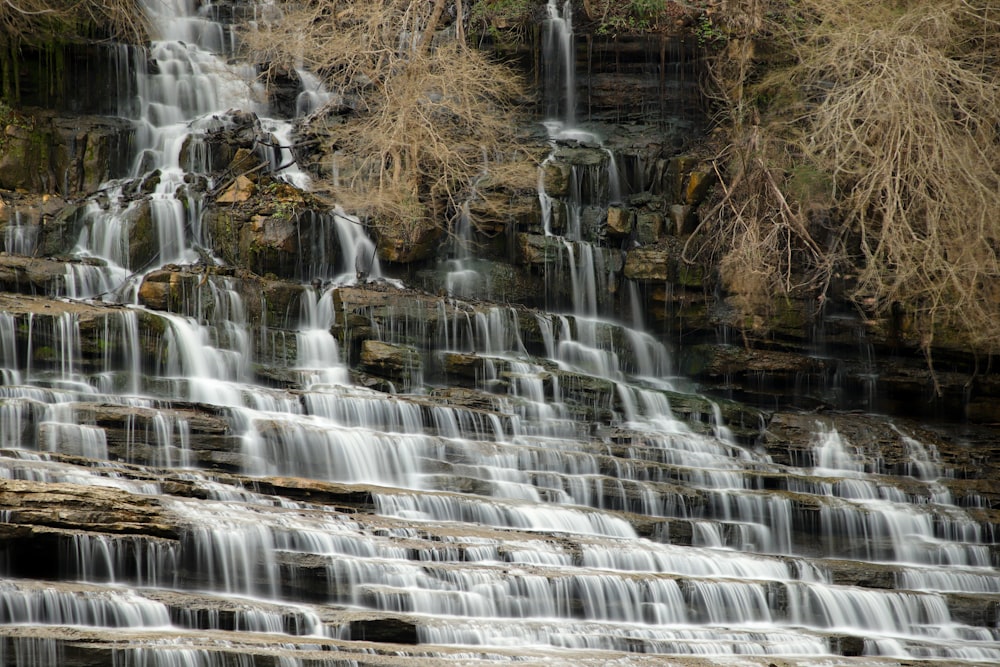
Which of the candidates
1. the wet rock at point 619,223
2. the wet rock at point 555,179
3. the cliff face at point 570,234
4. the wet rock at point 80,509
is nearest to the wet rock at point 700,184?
the cliff face at point 570,234

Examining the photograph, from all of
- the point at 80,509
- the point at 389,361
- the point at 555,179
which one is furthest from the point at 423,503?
the point at 555,179

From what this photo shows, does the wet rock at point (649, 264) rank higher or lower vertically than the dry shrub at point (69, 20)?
lower

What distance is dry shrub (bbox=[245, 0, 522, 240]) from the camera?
806 inches

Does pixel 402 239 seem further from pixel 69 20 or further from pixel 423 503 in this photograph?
pixel 423 503

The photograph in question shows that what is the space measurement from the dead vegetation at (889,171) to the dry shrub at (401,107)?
5.00 m

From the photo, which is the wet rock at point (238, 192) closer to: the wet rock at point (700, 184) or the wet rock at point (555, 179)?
the wet rock at point (555, 179)

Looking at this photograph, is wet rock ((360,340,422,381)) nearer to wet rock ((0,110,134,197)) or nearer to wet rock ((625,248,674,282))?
wet rock ((625,248,674,282))

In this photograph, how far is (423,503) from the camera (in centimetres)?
1390

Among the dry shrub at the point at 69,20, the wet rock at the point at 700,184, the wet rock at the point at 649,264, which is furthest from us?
the wet rock at the point at 700,184

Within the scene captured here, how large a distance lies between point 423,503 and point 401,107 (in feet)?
29.1

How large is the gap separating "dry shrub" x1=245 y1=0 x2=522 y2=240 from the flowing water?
4.56 feet

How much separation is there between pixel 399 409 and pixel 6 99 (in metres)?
12.5

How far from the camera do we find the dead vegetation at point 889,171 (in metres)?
17.2

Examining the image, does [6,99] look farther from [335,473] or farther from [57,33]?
[335,473]
